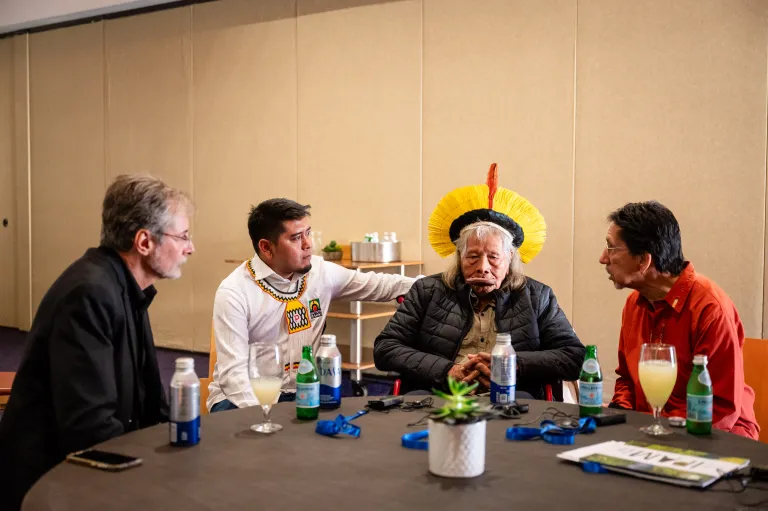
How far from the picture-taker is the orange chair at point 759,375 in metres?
2.70

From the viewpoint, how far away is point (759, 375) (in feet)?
8.93

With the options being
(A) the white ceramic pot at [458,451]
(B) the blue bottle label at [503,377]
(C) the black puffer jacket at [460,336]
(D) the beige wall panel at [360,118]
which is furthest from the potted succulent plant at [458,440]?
(D) the beige wall panel at [360,118]

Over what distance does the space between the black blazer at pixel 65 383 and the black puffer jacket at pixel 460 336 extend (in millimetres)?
1239

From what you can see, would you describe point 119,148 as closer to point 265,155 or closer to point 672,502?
point 265,155

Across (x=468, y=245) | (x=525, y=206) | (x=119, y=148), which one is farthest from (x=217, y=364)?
(x=119, y=148)

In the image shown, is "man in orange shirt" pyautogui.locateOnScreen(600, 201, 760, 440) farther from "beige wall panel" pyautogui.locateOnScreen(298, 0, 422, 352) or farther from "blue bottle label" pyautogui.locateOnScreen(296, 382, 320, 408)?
"beige wall panel" pyautogui.locateOnScreen(298, 0, 422, 352)

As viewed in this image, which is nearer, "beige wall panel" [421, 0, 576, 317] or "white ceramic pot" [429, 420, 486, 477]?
"white ceramic pot" [429, 420, 486, 477]

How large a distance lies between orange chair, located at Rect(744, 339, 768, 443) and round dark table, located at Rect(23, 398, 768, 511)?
2.99 ft

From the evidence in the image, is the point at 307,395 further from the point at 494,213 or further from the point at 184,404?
the point at 494,213

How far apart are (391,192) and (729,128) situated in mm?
2612

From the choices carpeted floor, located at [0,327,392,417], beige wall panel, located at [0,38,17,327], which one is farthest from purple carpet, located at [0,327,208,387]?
beige wall panel, located at [0,38,17,327]

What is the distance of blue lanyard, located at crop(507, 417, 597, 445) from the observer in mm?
1847

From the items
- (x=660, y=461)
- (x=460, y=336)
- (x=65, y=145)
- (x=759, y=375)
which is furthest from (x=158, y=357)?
(x=660, y=461)

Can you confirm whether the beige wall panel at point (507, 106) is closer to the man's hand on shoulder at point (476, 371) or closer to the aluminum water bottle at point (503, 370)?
the man's hand on shoulder at point (476, 371)
